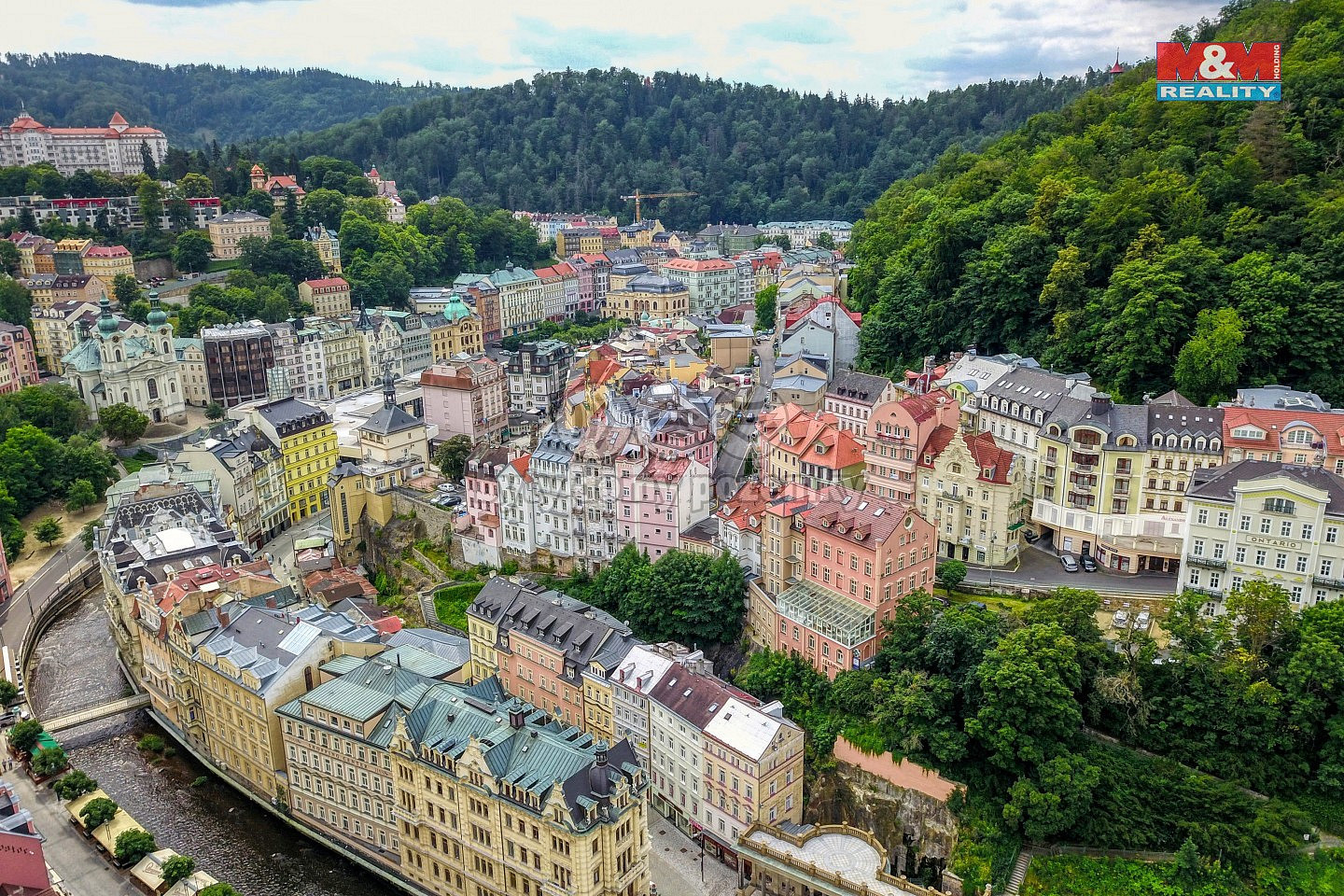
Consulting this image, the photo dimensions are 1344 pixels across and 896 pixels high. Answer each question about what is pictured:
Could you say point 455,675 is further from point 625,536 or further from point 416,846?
point 625,536

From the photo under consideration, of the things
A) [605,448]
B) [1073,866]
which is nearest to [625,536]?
[605,448]

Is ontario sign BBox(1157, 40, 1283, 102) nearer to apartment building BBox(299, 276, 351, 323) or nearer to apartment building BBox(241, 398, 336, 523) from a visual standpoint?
apartment building BBox(241, 398, 336, 523)

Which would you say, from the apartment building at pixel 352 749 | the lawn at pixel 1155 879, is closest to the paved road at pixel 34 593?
the apartment building at pixel 352 749

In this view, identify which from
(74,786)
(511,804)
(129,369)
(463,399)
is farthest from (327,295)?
(511,804)

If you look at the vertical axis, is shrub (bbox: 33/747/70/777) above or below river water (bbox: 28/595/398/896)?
above

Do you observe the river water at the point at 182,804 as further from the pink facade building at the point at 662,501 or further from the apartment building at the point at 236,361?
the apartment building at the point at 236,361

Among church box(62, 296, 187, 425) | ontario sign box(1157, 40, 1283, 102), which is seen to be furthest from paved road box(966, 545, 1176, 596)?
church box(62, 296, 187, 425)
